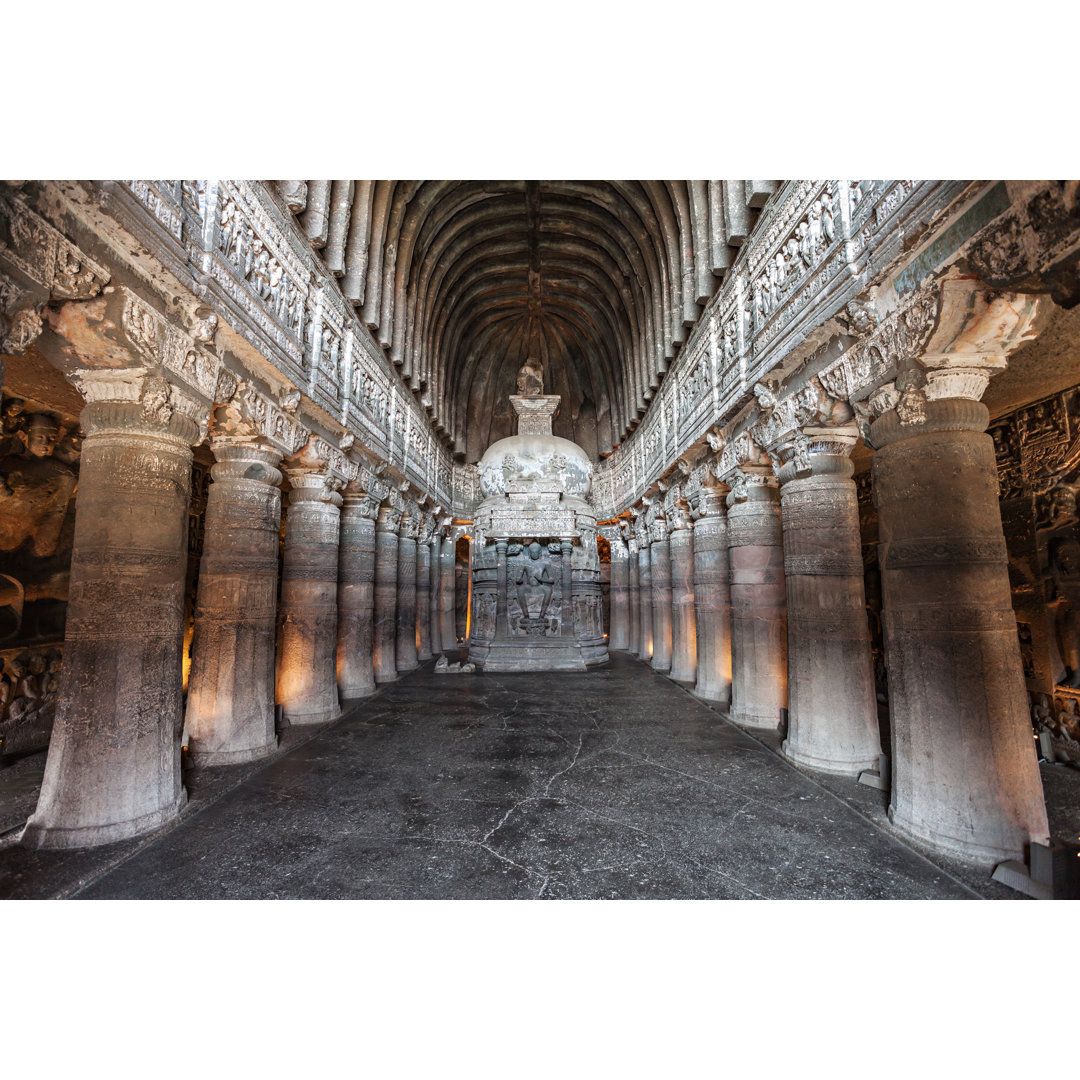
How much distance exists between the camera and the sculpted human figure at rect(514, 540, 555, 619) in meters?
12.2

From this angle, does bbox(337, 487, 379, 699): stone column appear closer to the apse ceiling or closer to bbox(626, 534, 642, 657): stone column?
the apse ceiling

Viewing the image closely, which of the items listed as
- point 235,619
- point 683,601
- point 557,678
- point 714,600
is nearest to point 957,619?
point 714,600

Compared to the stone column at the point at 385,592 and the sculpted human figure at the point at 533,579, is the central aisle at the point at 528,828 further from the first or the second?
the sculpted human figure at the point at 533,579

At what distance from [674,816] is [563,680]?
6277 millimetres

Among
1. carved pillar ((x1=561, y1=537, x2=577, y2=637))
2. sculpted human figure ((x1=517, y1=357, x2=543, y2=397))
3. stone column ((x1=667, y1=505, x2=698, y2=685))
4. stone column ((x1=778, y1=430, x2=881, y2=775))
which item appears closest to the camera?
stone column ((x1=778, y1=430, x2=881, y2=775))

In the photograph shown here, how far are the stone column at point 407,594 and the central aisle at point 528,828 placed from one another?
5.33 m

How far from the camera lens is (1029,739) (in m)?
3.19

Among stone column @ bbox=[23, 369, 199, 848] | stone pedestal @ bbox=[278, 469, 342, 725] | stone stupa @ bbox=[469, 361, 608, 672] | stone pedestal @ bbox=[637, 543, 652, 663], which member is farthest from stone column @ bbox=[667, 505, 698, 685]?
stone column @ bbox=[23, 369, 199, 848]

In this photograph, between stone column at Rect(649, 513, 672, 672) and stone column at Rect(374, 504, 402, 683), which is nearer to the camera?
stone column at Rect(374, 504, 402, 683)

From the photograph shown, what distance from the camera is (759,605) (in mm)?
6633

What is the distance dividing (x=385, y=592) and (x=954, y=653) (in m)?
9.01

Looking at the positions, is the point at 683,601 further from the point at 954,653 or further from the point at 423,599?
the point at 423,599
